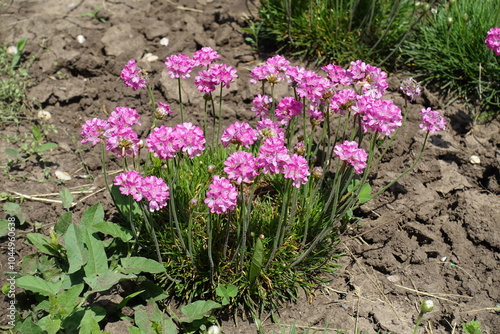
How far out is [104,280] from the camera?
7.35ft

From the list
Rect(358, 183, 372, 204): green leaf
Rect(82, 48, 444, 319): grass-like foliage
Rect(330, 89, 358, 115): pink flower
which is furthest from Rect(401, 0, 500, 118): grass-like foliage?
Rect(330, 89, 358, 115): pink flower

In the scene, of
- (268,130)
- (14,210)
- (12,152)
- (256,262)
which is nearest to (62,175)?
(12,152)

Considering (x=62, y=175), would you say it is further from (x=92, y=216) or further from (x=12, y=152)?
(x=92, y=216)

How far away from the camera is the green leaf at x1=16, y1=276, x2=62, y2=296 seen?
2.24 meters

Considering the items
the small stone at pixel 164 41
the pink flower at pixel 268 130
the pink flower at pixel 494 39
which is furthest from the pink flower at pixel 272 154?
the small stone at pixel 164 41

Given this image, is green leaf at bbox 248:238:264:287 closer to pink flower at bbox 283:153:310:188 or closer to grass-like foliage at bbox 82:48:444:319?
grass-like foliage at bbox 82:48:444:319

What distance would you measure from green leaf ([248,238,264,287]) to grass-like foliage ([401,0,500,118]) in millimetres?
1930

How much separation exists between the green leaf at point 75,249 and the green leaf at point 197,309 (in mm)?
517

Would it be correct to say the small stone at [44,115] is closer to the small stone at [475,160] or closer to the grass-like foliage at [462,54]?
the grass-like foliage at [462,54]

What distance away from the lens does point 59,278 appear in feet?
8.11

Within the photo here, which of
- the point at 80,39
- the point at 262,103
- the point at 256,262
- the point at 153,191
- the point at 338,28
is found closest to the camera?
the point at 153,191

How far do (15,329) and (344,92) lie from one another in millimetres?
1785

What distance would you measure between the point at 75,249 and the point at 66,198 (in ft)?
1.73

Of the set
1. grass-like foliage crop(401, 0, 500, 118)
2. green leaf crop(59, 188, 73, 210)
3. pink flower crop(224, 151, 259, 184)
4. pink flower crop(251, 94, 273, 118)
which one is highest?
pink flower crop(224, 151, 259, 184)
